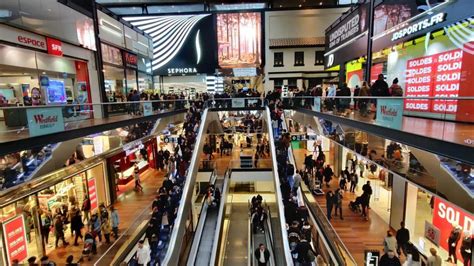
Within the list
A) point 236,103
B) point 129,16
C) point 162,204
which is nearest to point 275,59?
point 236,103

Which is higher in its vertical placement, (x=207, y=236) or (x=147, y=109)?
(x=147, y=109)

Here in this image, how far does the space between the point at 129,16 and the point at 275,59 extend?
1294 cm

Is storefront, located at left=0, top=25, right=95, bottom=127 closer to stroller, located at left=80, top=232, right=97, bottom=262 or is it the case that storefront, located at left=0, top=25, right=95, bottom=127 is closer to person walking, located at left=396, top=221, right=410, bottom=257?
stroller, located at left=80, top=232, right=97, bottom=262

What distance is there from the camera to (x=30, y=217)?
Answer: 870 centimetres

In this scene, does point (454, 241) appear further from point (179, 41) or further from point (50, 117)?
point (179, 41)

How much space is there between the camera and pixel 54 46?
10.7 m

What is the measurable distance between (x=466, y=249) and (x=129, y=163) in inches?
580

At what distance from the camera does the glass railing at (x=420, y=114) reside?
4324 mm

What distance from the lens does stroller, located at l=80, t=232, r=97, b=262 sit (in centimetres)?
830

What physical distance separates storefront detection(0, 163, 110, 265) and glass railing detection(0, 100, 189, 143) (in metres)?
1.74

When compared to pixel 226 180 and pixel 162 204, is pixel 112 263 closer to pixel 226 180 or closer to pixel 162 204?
Answer: pixel 162 204

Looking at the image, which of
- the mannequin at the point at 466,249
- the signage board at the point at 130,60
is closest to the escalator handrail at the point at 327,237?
the mannequin at the point at 466,249

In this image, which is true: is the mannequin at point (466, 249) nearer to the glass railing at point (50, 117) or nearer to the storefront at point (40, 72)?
the glass railing at point (50, 117)

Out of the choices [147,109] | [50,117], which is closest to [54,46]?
[147,109]
